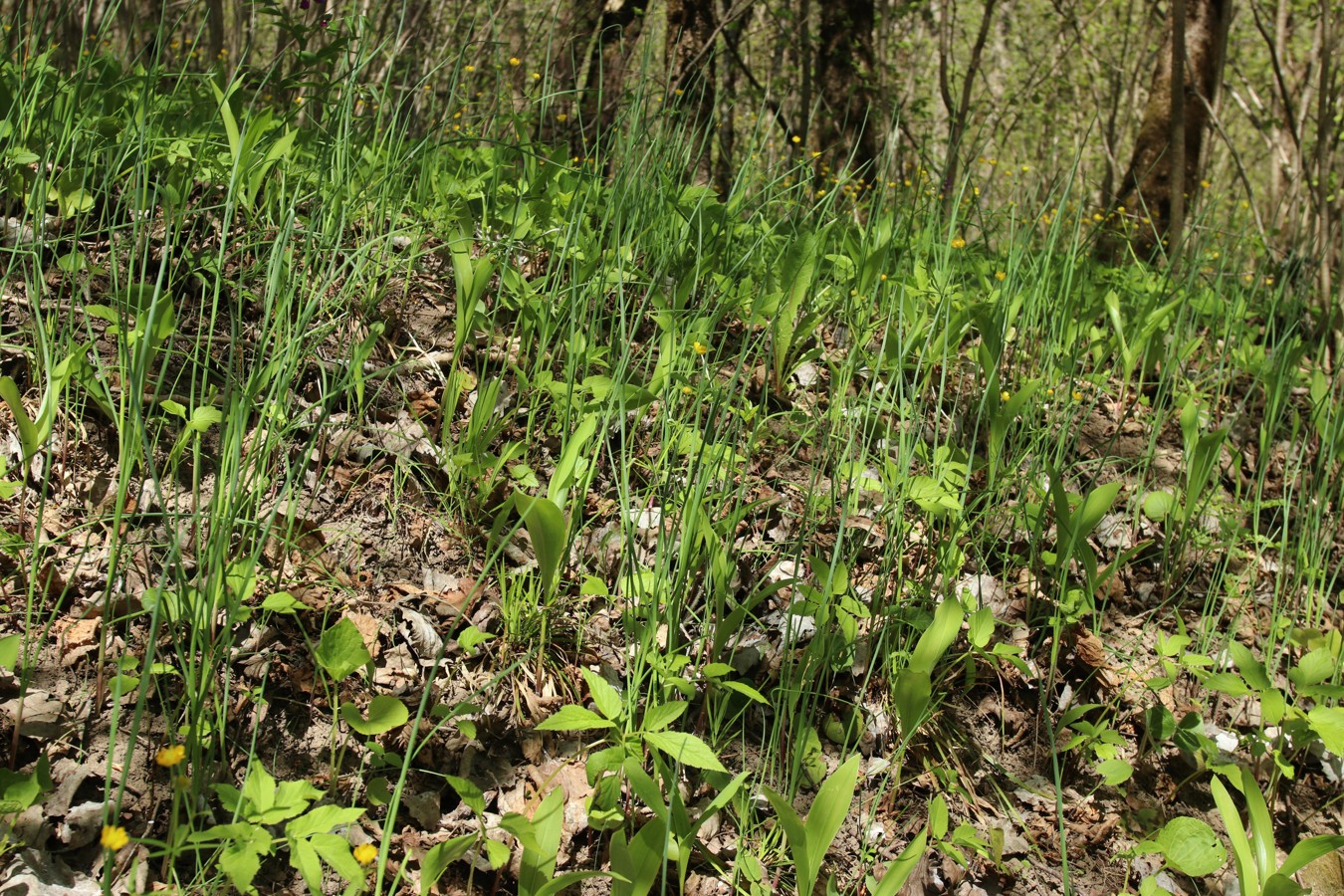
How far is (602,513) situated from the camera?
202cm

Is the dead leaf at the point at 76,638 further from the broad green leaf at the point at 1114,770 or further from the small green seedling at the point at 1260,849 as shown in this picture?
the small green seedling at the point at 1260,849

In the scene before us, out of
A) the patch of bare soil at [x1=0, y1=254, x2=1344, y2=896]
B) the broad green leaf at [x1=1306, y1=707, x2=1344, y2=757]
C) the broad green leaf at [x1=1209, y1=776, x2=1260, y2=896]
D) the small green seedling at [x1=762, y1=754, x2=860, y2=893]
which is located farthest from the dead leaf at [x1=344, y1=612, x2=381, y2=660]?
the broad green leaf at [x1=1306, y1=707, x2=1344, y2=757]

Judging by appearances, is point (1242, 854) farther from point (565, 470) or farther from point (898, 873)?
point (565, 470)

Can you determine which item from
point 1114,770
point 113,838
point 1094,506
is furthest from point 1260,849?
point 113,838

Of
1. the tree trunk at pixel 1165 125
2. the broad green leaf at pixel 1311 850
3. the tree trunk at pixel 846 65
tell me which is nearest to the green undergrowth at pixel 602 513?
the broad green leaf at pixel 1311 850

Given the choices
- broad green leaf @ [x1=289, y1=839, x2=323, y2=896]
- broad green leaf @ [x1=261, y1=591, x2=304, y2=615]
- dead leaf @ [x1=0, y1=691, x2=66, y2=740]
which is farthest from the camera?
broad green leaf @ [x1=261, y1=591, x2=304, y2=615]

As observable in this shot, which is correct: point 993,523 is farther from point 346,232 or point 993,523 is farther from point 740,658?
point 346,232

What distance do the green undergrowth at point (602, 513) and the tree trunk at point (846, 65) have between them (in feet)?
9.26

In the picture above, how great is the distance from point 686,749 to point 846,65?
480 cm

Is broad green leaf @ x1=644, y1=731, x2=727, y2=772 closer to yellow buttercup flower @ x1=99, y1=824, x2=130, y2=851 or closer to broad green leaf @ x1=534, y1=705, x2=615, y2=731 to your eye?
broad green leaf @ x1=534, y1=705, x2=615, y2=731

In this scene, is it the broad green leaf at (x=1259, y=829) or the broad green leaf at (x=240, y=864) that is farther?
the broad green leaf at (x=1259, y=829)

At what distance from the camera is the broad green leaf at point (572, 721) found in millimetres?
1467

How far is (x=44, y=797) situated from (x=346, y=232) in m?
1.47

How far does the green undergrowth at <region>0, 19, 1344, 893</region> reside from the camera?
57.5 inches
